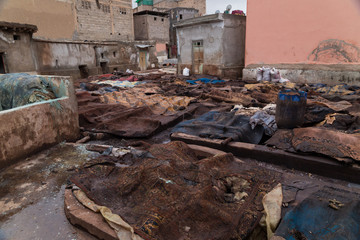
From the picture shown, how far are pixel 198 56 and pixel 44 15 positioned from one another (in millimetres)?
16071

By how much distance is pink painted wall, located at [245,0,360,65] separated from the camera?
30.8ft

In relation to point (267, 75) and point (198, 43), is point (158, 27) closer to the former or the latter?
point (198, 43)

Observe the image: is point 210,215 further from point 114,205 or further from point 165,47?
point 165,47

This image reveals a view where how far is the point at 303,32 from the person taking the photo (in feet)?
34.6

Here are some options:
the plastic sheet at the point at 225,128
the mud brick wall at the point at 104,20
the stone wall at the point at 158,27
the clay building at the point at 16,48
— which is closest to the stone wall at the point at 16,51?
the clay building at the point at 16,48

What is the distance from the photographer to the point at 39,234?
2.14 m

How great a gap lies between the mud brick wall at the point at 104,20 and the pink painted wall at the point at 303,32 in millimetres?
18626

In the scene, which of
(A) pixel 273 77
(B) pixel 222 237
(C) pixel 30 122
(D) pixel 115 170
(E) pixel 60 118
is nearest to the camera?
(B) pixel 222 237

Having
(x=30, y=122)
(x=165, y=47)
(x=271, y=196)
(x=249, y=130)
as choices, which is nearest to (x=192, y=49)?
(x=249, y=130)

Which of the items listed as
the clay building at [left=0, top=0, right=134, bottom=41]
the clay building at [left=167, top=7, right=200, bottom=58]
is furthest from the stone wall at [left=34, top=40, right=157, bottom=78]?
the clay building at [left=167, top=7, right=200, bottom=58]

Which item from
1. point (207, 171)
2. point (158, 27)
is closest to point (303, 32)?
point (207, 171)

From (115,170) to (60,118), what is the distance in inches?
74.9

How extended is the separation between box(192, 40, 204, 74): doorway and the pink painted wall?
2.81 m

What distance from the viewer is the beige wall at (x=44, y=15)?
19469 millimetres
